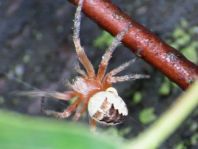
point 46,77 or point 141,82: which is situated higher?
point 46,77

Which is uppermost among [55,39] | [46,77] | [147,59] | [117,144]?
[55,39]

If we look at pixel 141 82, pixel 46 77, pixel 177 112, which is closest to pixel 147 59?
pixel 177 112

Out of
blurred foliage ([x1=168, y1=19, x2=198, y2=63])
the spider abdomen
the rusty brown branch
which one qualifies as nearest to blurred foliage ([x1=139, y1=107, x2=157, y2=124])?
blurred foliage ([x1=168, y1=19, x2=198, y2=63])

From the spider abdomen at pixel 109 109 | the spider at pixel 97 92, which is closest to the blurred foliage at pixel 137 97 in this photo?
the spider at pixel 97 92

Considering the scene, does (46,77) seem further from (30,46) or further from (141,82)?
(141,82)

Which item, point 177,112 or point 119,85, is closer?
point 177,112

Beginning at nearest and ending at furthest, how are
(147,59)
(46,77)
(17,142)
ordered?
(17,142), (147,59), (46,77)

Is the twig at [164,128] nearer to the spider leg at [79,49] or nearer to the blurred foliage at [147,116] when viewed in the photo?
the spider leg at [79,49]
